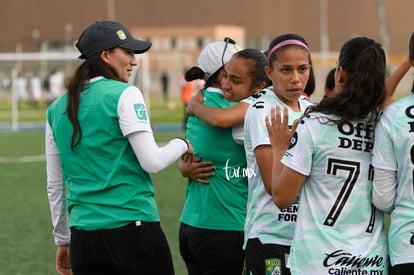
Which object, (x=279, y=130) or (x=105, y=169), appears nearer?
(x=279, y=130)

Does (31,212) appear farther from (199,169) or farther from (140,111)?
(140,111)

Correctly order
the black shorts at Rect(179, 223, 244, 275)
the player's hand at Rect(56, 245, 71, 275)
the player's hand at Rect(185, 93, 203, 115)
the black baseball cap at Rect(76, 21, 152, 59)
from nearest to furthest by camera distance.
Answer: the black baseball cap at Rect(76, 21, 152, 59) → the player's hand at Rect(56, 245, 71, 275) → the black shorts at Rect(179, 223, 244, 275) → the player's hand at Rect(185, 93, 203, 115)

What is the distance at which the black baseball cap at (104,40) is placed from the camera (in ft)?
14.0

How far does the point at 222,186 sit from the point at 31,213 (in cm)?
749

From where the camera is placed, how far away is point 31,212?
39.3 ft

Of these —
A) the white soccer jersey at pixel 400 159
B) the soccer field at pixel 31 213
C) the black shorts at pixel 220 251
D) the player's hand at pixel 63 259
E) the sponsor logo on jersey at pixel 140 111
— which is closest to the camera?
the white soccer jersey at pixel 400 159

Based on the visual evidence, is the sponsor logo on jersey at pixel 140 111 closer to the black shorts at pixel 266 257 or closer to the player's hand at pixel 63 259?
the black shorts at pixel 266 257

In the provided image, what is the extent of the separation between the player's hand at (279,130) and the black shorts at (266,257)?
2.00 feet

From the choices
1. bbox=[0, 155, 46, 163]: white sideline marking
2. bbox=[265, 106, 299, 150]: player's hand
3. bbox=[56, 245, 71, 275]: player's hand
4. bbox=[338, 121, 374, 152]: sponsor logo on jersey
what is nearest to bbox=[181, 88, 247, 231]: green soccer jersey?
bbox=[56, 245, 71, 275]: player's hand

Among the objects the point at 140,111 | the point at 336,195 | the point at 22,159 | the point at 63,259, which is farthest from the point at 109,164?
the point at 22,159

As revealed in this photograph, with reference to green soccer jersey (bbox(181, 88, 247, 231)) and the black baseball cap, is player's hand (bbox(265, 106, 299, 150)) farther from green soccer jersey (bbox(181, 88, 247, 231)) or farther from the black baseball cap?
green soccer jersey (bbox(181, 88, 247, 231))

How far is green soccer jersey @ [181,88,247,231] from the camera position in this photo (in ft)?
15.8

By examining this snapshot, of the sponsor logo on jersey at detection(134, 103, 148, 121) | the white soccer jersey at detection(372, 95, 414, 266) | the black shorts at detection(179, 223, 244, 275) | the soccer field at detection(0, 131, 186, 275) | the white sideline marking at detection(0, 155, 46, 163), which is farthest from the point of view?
the white sideline marking at detection(0, 155, 46, 163)

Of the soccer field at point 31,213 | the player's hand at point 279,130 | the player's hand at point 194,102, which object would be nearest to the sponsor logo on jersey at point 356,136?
the player's hand at point 279,130
